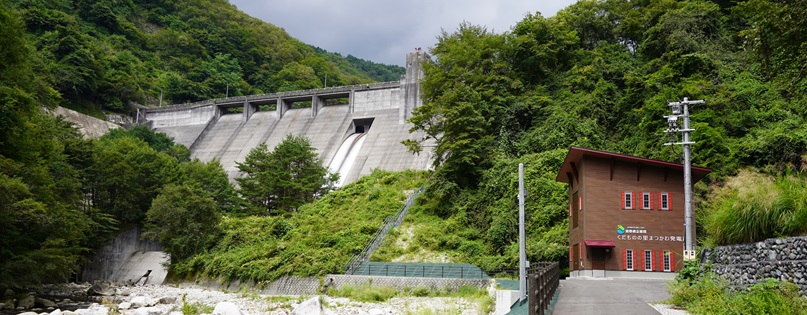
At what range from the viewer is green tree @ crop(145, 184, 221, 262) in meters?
41.6

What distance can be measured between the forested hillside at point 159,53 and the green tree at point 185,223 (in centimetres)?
2179

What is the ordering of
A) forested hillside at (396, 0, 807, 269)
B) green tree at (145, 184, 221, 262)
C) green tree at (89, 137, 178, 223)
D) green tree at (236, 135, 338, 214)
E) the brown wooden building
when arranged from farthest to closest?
green tree at (236, 135, 338, 214) → green tree at (89, 137, 178, 223) → green tree at (145, 184, 221, 262) → forested hillside at (396, 0, 807, 269) → the brown wooden building

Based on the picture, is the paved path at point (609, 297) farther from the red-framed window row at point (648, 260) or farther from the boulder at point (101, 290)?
the boulder at point (101, 290)

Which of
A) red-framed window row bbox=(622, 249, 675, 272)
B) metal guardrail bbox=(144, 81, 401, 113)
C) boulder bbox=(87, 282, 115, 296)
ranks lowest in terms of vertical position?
boulder bbox=(87, 282, 115, 296)

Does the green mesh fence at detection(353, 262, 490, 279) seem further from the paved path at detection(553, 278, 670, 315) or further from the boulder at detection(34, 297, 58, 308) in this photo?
the boulder at detection(34, 297, 58, 308)

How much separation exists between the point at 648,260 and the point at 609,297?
445 inches

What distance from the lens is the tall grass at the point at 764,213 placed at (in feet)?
40.7

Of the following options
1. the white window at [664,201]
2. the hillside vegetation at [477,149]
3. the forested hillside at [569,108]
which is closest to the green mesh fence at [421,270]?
the hillside vegetation at [477,149]

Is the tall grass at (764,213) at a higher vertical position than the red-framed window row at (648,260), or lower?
higher

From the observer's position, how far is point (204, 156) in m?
70.0

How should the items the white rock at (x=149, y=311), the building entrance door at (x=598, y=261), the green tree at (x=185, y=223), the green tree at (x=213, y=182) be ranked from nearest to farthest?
the white rock at (x=149, y=311) → the building entrance door at (x=598, y=261) → the green tree at (x=185, y=223) → the green tree at (x=213, y=182)

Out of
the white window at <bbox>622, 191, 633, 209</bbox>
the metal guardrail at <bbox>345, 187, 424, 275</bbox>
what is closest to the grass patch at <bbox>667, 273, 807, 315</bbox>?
the white window at <bbox>622, 191, 633, 209</bbox>

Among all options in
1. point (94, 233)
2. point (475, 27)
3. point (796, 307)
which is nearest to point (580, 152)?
point (796, 307)

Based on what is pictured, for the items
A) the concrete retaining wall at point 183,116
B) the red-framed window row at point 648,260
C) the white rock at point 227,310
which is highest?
the concrete retaining wall at point 183,116
